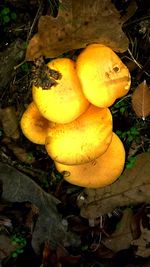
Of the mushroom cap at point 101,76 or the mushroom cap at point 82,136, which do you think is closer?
the mushroom cap at point 101,76

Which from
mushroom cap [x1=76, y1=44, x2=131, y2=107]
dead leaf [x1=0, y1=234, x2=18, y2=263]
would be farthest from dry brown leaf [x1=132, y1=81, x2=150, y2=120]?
dead leaf [x1=0, y1=234, x2=18, y2=263]

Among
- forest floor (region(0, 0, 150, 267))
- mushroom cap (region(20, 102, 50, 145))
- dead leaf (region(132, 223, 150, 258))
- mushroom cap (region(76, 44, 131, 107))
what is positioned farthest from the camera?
dead leaf (region(132, 223, 150, 258))

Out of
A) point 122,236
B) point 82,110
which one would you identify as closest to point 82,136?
point 82,110

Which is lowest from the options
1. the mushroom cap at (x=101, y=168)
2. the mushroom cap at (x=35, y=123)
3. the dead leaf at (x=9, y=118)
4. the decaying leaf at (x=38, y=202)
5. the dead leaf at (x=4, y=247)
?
the dead leaf at (x=4, y=247)

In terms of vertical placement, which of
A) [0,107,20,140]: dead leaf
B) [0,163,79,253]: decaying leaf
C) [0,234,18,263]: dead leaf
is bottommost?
[0,234,18,263]: dead leaf

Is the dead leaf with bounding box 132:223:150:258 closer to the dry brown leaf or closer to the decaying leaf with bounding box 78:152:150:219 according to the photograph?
the decaying leaf with bounding box 78:152:150:219

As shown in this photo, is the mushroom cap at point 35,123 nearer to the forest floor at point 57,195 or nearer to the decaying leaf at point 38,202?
the forest floor at point 57,195

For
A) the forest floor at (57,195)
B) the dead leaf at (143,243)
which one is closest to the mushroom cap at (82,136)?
the forest floor at (57,195)
